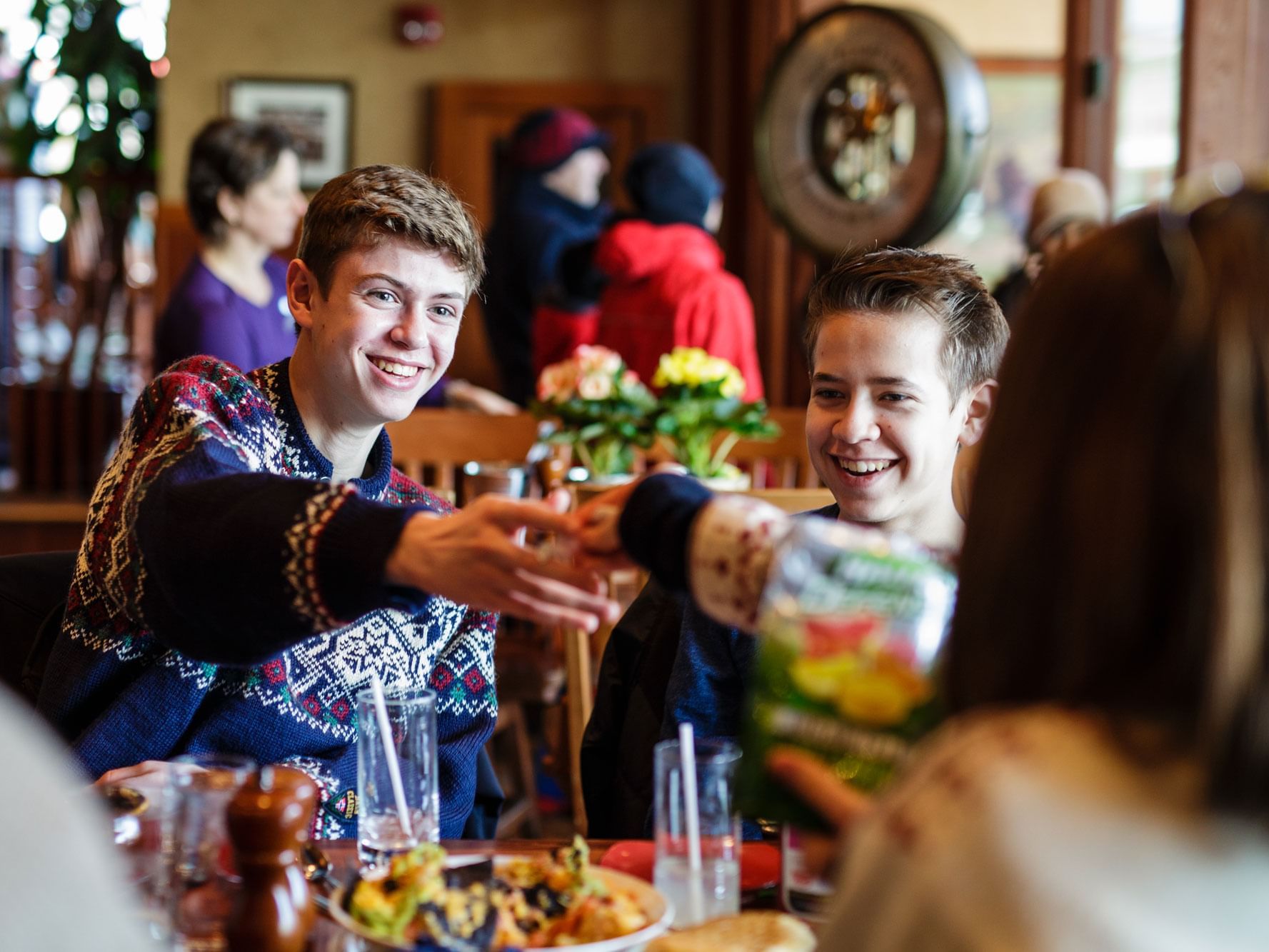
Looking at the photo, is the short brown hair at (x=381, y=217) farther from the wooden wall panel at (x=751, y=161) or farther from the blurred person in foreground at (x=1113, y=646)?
the wooden wall panel at (x=751, y=161)

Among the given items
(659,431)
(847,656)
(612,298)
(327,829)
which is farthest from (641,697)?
(612,298)

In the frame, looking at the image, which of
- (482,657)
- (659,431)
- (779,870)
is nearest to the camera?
(779,870)

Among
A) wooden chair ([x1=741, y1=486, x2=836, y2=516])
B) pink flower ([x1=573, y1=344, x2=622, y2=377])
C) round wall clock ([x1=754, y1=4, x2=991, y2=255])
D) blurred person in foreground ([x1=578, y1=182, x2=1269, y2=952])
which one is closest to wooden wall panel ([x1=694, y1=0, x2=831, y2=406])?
round wall clock ([x1=754, y1=4, x2=991, y2=255])

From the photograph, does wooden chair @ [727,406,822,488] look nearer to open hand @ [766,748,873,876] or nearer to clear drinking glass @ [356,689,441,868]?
clear drinking glass @ [356,689,441,868]

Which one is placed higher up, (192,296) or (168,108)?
(168,108)

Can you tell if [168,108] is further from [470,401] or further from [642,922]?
[642,922]

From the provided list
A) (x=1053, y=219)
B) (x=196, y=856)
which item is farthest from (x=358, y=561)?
(x=1053, y=219)

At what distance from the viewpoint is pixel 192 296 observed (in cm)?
322

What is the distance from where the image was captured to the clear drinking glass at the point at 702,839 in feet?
3.45

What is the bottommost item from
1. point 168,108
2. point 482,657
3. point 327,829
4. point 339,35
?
point 327,829

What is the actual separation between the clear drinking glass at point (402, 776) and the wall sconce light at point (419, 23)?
591cm

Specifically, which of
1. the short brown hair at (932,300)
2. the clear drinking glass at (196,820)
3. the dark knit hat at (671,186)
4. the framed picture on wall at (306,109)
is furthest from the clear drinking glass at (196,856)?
the framed picture on wall at (306,109)

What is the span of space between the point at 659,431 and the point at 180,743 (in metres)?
1.66

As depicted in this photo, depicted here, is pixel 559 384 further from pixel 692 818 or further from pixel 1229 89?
pixel 692 818
